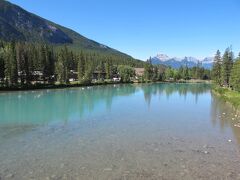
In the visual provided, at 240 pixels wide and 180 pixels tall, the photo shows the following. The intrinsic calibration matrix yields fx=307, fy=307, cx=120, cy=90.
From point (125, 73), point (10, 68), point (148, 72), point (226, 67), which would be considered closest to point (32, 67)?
point (10, 68)

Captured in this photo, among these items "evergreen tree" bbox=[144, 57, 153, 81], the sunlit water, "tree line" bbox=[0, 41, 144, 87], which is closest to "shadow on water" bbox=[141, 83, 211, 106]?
"tree line" bbox=[0, 41, 144, 87]

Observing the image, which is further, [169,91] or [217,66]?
[217,66]

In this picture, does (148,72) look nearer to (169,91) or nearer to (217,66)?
(217,66)

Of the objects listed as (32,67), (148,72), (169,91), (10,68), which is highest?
(32,67)

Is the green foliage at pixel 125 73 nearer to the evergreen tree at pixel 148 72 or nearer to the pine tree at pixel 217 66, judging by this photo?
the evergreen tree at pixel 148 72

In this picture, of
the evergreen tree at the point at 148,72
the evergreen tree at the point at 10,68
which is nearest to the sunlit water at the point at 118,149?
the evergreen tree at the point at 10,68

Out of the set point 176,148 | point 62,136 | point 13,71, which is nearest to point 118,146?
point 176,148

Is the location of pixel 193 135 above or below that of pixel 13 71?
below

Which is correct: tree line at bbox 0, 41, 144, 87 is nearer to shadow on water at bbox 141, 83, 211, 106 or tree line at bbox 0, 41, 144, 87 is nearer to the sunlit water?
shadow on water at bbox 141, 83, 211, 106

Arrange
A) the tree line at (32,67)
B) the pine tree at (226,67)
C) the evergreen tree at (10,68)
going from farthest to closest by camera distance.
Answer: the pine tree at (226,67), the tree line at (32,67), the evergreen tree at (10,68)

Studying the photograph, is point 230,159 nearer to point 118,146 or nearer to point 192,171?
point 192,171

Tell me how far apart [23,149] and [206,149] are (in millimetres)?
14237

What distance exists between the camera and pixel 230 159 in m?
21.4

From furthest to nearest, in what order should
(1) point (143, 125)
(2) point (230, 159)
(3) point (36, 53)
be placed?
(3) point (36, 53) < (1) point (143, 125) < (2) point (230, 159)
